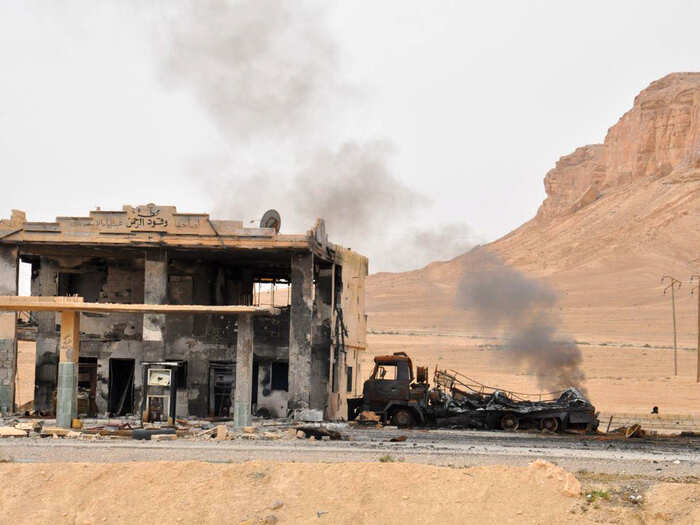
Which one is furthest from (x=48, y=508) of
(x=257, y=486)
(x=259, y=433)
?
(x=259, y=433)

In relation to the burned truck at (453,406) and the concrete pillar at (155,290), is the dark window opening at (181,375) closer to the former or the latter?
the concrete pillar at (155,290)

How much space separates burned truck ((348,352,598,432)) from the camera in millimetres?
33344

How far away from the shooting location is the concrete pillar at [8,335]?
34.7m

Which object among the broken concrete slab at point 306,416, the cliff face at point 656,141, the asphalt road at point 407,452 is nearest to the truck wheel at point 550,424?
the asphalt road at point 407,452

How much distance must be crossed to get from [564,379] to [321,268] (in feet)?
59.4

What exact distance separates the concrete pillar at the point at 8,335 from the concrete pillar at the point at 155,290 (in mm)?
4619

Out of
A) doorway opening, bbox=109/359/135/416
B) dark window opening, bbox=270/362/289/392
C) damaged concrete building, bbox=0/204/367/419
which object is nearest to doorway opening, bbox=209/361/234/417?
damaged concrete building, bbox=0/204/367/419

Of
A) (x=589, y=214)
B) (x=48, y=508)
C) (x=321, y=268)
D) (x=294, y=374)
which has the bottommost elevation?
(x=48, y=508)

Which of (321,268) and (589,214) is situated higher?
(589,214)

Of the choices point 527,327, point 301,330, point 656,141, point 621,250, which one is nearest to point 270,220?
point 301,330

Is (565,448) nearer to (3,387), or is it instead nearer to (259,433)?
(259,433)

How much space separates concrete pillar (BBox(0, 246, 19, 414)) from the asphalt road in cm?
1066

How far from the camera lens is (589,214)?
17712 cm

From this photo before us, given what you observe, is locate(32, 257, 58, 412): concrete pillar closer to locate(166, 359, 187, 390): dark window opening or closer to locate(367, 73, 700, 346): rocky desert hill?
locate(166, 359, 187, 390): dark window opening
